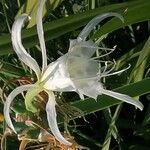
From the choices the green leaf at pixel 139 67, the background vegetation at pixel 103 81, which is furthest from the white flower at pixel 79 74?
the green leaf at pixel 139 67


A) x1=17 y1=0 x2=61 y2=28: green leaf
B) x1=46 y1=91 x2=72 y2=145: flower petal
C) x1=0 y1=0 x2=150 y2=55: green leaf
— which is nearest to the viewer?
x1=46 y1=91 x2=72 y2=145: flower petal

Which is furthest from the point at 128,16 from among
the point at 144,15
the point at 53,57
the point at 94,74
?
the point at 53,57

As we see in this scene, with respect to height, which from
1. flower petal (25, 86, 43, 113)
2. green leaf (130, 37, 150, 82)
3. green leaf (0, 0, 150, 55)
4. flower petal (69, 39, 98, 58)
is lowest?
green leaf (130, 37, 150, 82)

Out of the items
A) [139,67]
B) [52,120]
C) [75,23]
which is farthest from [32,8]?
[52,120]

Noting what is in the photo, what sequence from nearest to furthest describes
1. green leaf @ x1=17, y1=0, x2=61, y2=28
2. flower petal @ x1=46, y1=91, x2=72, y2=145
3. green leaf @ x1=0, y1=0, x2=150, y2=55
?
flower petal @ x1=46, y1=91, x2=72, y2=145, green leaf @ x1=0, y1=0, x2=150, y2=55, green leaf @ x1=17, y1=0, x2=61, y2=28

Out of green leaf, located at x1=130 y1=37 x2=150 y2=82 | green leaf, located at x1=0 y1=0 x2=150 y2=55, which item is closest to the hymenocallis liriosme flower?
green leaf, located at x1=0 y1=0 x2=150 y2=55

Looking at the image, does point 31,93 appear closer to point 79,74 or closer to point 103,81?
point 79,74

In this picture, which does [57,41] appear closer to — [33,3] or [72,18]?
[33,3]

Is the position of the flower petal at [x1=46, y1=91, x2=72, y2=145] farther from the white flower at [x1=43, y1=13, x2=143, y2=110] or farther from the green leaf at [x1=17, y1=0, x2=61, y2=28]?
the green leaf at [x1=17, y1=0, x2=61, y2=28]
